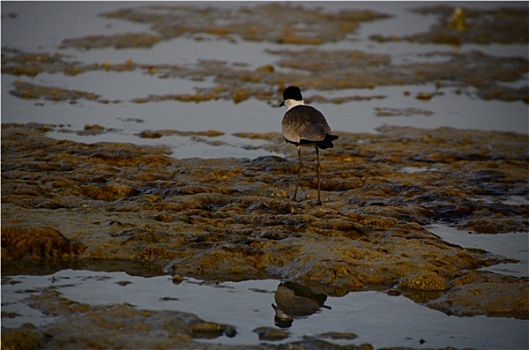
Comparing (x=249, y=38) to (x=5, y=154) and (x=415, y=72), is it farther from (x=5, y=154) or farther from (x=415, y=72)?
(x=5, y=154)

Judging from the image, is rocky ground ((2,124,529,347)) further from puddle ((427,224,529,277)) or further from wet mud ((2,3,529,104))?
wet mud ((2,3,529,104))

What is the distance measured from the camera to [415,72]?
15.4 m

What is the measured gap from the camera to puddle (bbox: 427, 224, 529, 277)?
277 inches

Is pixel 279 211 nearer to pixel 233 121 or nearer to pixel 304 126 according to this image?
pixel 304 126

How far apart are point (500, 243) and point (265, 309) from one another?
2.70 meters

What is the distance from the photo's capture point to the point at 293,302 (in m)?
6.18

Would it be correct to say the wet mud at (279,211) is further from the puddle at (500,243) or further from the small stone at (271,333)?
the small stone at (271,333)

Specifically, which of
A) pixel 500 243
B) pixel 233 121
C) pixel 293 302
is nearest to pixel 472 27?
pixel 233 121

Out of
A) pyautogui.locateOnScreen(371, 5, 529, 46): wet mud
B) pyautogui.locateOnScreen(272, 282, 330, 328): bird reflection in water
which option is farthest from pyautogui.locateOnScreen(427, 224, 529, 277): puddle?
pyautogui.locateOnScreen(371, 5, 529, 46): wet mud

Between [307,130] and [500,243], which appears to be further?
[307,130]

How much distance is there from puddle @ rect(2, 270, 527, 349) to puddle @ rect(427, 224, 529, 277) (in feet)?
3.61

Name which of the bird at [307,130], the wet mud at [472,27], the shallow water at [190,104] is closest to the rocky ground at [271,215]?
the bird at [307,130]

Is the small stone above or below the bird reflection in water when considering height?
below

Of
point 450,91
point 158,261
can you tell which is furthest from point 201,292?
point 450,91
